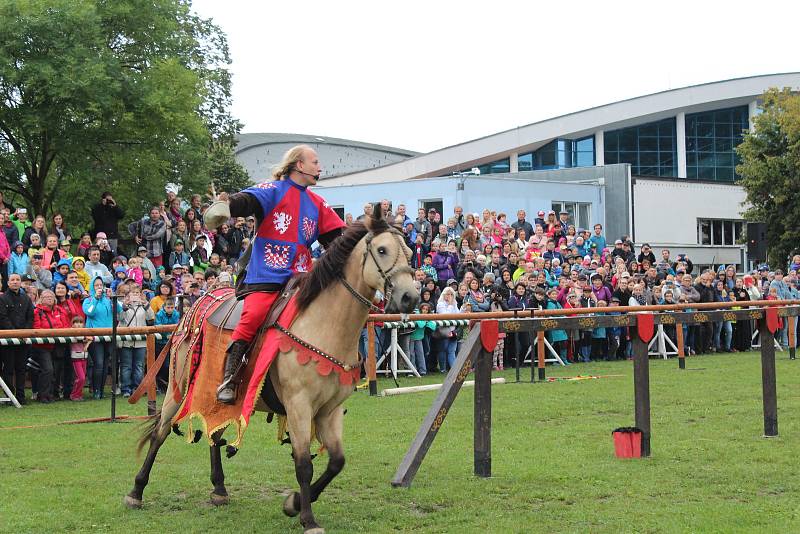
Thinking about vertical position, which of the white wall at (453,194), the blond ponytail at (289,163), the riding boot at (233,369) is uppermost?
the white wall at (453,194)

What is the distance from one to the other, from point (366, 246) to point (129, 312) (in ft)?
31.3

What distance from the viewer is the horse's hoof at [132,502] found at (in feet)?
25.4

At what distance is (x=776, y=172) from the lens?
3928 cm

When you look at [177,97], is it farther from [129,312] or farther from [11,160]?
[129,312]

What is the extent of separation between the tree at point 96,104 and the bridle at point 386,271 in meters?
16.2

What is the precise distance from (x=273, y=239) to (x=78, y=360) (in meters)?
8.97

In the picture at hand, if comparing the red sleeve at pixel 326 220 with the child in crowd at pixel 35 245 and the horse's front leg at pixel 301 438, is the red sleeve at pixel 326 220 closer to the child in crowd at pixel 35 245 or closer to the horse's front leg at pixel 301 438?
the horse's front leg at pixel 301 438

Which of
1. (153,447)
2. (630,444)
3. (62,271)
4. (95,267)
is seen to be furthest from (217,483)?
(95,267)

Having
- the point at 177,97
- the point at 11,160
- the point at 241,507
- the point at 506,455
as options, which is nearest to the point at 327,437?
the point at 241,507

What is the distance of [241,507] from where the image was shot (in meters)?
7.76

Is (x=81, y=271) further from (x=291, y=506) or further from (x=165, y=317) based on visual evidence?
(x=291, y=506)

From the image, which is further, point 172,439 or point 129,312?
point 129,312

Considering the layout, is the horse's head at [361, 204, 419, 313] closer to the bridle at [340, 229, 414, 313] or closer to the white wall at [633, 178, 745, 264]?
the bridle at [340, 229, 414, 313]

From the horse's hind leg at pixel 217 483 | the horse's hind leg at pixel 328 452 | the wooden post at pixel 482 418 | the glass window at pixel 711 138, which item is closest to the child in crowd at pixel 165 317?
the horse's hind leg at pixel 217 483
